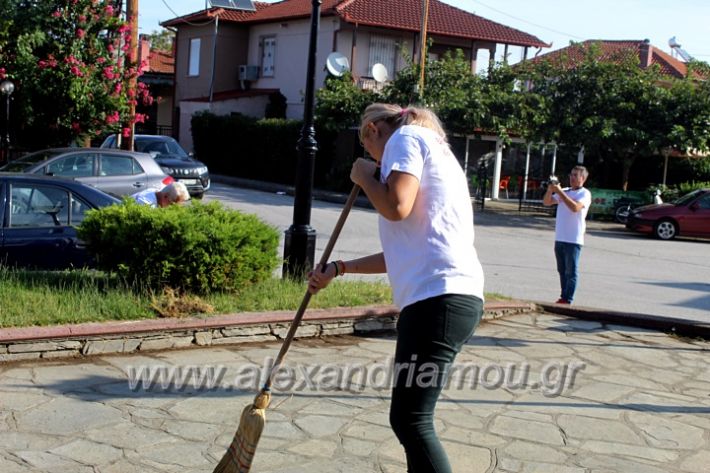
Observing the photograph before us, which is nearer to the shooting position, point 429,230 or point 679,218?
point 429,230

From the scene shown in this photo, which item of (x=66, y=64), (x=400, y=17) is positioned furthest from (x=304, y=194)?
(x=400, y=17)

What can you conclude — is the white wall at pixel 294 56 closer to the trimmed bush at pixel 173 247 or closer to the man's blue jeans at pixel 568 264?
the man's blue jeans at pixel 568 264

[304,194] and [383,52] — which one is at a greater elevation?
[383,52]

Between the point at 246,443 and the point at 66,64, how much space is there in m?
12.5

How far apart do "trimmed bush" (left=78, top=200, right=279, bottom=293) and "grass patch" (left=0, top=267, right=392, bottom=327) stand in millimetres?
156

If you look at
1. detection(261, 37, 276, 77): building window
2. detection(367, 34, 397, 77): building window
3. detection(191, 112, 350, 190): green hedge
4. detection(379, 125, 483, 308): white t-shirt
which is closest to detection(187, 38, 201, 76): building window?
detection(261, 37, 276, 77): building window

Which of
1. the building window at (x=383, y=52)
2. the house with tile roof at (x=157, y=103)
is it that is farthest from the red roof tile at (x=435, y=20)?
the house with tile roof at (x=157, y=103)

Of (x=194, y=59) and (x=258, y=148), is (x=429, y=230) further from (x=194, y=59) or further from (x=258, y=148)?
(x=194, y=59)

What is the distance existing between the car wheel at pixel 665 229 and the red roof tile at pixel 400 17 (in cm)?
1416

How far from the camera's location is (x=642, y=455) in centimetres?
499

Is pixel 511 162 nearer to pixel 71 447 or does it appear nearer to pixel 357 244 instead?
pixel 357 244

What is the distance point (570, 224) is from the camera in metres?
9.38

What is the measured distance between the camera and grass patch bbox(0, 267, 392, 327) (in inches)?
258

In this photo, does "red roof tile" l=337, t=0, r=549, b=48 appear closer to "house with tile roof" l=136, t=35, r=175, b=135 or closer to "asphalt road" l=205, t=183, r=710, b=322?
"asphalt road" l=205, t=183, r=710, b=322
